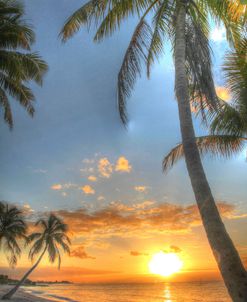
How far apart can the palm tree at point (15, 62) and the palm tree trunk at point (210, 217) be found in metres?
6.78

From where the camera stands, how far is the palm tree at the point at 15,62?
395 inches

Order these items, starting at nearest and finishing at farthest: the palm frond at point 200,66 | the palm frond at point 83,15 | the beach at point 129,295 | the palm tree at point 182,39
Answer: the palm tree at point 182,39 → the palm frond at point 200,66 → the palm frond at point 83,15 → the beach at point 129,295

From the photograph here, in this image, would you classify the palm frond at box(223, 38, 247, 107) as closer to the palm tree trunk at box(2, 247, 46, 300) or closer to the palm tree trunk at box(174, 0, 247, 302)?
the palm tree trunk at box(174, 0, 247, 302)

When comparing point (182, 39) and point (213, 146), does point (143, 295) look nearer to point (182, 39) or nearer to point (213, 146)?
point (213, 146)

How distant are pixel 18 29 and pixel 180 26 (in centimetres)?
622

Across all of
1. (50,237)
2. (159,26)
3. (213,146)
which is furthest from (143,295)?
(159,26)

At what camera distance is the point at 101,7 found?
8.41 m

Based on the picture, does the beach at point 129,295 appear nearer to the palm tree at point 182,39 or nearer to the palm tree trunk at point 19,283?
the palm tree trunk at point 19,283

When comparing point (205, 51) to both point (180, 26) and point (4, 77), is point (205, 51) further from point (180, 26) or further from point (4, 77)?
point (4, 77)

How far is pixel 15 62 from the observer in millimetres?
10258

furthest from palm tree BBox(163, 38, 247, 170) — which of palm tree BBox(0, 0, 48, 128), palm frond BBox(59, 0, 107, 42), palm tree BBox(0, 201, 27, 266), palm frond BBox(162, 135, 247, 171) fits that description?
palm tree BBox(0, 201, 27, 266)

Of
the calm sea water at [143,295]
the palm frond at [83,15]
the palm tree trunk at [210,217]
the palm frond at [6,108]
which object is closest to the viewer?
the palm tree trunk at [210,217]

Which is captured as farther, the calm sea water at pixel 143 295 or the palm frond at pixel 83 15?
the calm sea water at pixel 143 295

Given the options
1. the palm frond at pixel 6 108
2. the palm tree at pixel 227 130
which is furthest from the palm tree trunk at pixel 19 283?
the palm tree at pixel 227 130
